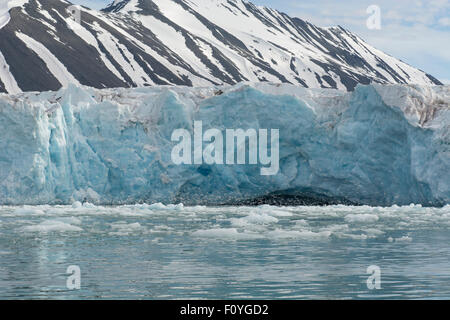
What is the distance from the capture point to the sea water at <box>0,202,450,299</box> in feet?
31.7

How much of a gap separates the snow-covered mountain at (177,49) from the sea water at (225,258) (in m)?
71.6

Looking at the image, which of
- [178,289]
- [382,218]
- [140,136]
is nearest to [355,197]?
[382,218]

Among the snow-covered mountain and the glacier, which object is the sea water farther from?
the snow-covered mountain

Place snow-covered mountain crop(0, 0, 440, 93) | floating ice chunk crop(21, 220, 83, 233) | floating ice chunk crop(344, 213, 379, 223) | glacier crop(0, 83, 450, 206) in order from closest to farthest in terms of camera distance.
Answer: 1. floating ice chunk crop(21, 220, 83, 233)
2. floating ice chunk crop(344, 213, 379, 223)
3. glacier crop(0, 83, 450, 206)
4. snow-covered mountain crop(0, 0, 440, 93)

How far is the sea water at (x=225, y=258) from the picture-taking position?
966cm

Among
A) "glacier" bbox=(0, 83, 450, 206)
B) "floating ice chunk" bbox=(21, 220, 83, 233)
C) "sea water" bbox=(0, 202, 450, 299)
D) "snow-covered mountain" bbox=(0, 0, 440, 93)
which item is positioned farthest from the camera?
"snow-covered mountain" bbox=(0, 0, 440, 93)

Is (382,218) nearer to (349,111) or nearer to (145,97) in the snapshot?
(349,111)

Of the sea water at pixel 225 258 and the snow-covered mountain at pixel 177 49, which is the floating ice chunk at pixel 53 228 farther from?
the snow-covered mountain at pixel 177 49

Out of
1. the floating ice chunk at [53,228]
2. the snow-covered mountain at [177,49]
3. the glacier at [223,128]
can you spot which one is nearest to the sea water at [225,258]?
the floating ice chunk at [53,228]

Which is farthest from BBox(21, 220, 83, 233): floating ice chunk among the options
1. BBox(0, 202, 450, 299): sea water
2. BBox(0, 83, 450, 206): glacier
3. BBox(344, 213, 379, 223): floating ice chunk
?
BBox(0, 83, 450, 206): glacier

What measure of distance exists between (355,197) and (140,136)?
1082cm

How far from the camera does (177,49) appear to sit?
131m

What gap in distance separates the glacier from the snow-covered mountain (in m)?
57.7

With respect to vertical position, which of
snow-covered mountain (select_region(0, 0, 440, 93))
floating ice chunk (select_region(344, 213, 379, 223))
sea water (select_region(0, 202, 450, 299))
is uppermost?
snow-covered mountain (select_region(0, 0, 440, 93))
